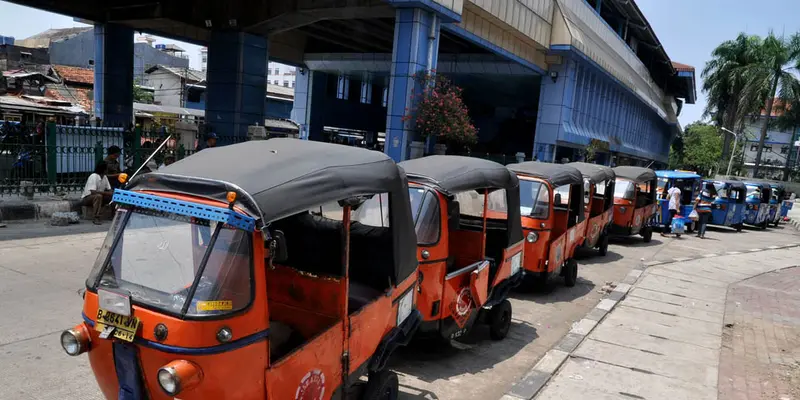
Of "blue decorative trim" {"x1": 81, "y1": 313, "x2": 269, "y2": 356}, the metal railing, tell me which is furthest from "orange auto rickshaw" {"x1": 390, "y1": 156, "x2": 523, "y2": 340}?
the metal railing

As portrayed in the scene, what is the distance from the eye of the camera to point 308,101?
3191cm

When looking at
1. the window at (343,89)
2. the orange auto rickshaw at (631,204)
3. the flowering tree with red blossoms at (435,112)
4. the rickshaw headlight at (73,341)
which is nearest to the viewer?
the rickshaw headlight at (73,341)

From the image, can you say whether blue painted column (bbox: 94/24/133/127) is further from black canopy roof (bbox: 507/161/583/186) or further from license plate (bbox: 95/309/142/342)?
license plate (bbox: 95/309/142/342)

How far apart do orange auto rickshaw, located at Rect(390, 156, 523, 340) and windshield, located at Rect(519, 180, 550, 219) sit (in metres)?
1.48

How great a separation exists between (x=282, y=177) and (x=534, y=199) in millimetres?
6255

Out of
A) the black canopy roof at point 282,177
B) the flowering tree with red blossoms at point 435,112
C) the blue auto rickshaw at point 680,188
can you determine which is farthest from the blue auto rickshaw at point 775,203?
the black canopy roof at point 282,177

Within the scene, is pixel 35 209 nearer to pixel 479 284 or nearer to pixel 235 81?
pixel 235 81

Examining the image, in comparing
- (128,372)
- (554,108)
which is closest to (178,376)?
(128,372)

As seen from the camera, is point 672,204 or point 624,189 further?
point 672,204

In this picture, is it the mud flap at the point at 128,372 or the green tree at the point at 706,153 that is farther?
the green tree at the point at 706,153

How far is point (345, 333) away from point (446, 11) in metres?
14.1

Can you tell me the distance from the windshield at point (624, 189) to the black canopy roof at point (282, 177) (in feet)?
38.8

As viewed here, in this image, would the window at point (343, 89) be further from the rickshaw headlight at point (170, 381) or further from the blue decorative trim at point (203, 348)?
the rickshaw headlight at point (170, 381)

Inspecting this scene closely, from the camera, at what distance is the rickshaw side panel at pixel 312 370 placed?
305cm
